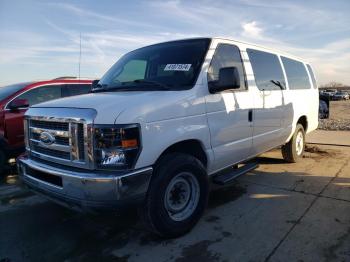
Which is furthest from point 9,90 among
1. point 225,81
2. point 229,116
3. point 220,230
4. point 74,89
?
point 220,230

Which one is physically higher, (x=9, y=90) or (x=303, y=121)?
(x=9, y=90)

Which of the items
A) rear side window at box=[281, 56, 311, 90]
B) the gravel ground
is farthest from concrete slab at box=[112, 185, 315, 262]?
the gravel ground

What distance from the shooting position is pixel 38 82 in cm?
731

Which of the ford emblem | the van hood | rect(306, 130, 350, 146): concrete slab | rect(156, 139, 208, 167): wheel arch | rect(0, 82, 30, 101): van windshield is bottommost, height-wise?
rect(306, 130, 350, 146): concrete slab

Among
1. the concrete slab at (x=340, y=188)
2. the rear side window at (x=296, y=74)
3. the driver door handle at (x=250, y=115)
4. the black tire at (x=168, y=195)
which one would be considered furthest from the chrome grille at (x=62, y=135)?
the rear side window at (x=296, y=74)

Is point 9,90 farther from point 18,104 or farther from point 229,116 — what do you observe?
point 229,116

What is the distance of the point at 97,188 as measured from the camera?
3.16 meters

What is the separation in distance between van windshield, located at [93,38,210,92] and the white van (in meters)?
0.01

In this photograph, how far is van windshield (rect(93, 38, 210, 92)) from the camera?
4125 mm

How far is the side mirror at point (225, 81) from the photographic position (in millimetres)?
4082

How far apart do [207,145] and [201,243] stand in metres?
1.12

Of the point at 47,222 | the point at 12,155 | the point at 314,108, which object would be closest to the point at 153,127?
the point at 47,222

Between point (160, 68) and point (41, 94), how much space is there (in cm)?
379

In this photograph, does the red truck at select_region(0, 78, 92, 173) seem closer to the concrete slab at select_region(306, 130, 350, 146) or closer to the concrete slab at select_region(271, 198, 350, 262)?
the concrete slab at select_region(271, 198, 350, 262)
